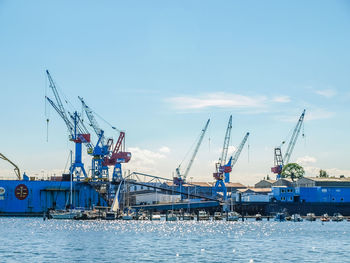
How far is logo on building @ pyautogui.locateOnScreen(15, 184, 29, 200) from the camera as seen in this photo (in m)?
189

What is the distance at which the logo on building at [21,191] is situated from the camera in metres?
189

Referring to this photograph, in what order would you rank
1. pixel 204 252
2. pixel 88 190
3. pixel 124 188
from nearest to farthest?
pixel 204 252
pixel 124 188
pixel 88 190

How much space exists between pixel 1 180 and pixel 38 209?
49.2 ft

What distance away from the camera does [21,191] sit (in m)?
190

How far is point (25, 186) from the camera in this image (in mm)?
191250

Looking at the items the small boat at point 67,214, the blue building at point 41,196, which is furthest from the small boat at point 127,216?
the blue building at point 41,196

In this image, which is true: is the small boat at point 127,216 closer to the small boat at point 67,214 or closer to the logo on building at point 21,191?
the small boat at point 67,214

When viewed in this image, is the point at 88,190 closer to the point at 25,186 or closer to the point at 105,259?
the point at 25,186

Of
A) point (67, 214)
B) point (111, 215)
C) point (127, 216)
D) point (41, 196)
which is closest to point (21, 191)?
point (41, 196)

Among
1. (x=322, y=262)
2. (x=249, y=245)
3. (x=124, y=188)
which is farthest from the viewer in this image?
(x=124, y=188)

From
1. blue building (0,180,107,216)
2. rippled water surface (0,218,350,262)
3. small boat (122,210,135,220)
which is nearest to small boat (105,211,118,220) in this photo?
small boat (122,210,135,220)

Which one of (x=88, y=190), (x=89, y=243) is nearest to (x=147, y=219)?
(x=88, y=190)

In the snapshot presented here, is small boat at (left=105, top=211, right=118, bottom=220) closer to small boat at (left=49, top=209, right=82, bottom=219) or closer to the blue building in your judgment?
small boat at (left=49, top=209, right=82, bottom=219)

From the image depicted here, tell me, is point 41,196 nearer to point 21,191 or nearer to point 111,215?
point 21,191
